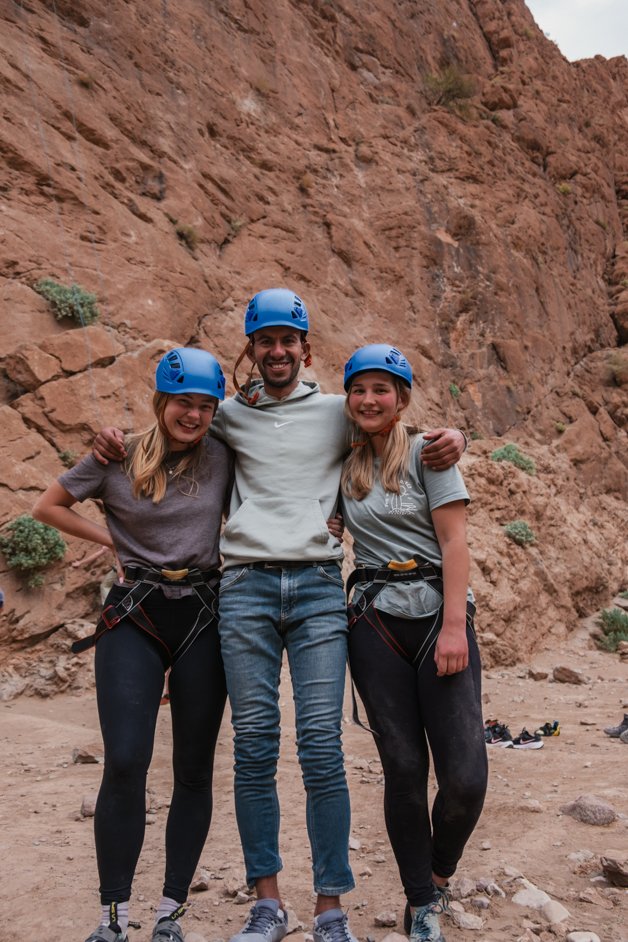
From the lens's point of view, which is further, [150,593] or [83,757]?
[83,757]

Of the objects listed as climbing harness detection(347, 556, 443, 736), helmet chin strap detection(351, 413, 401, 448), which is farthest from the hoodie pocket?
helmet chin strap detection(351, 413, 401, 448)

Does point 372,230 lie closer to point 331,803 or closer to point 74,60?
point 74,60

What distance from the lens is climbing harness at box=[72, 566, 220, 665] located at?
2.96 m

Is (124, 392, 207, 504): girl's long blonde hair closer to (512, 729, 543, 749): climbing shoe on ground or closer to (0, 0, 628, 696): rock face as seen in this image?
(512, 729, 543, 749): climbing shoe on ground

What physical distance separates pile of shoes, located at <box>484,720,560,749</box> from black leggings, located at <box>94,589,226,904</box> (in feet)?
13.7

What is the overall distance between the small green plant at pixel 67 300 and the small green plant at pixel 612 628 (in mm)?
9607

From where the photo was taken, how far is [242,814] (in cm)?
281

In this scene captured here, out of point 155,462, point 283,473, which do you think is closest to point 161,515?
point 155,462

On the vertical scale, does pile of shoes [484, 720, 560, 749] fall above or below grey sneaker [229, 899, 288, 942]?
below

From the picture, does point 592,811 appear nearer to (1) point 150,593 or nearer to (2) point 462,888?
(2) point 462,888

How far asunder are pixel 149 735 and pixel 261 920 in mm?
822

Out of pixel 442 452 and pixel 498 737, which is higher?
pixel 442 452

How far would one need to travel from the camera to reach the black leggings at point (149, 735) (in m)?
2.73

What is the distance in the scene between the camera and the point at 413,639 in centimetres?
298
